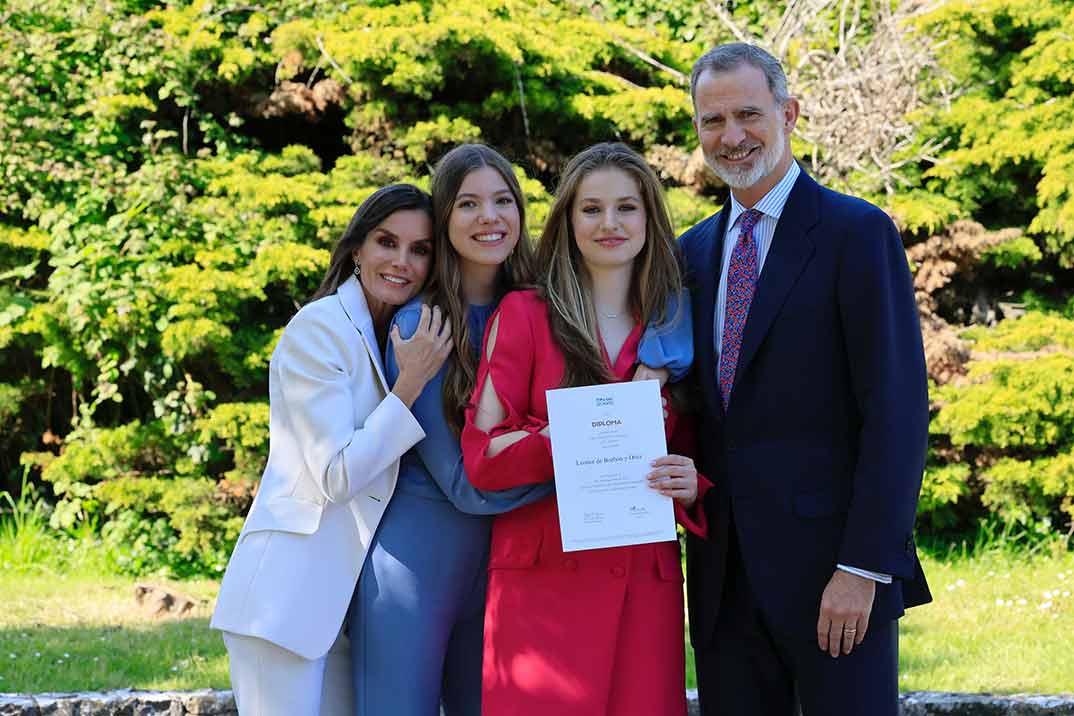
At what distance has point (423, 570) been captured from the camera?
3.39m

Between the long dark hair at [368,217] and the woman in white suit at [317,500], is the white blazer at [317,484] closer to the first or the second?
the woman in white suit at [317,500]

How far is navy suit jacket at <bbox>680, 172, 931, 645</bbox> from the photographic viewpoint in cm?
296

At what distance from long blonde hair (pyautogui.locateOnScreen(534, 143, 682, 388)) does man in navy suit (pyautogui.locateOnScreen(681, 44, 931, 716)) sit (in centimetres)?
13

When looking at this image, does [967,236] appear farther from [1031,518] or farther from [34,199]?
[34,199]

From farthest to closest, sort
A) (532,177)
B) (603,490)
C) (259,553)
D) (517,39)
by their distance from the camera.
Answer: (532,177), (517,39), (259,553), (603,490)

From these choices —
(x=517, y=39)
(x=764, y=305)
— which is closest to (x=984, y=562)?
(x=517, y=39)

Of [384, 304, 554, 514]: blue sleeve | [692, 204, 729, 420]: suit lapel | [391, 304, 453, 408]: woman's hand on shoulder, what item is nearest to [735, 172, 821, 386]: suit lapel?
[692, 204, 729, 420]: suit lapel

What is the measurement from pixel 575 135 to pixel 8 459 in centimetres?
517

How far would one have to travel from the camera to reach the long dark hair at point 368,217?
11.9ft

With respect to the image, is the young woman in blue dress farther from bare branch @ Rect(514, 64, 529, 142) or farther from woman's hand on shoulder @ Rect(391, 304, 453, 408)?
bare branch @ Rect(514, 64, 529, 142)

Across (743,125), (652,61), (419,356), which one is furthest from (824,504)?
(652,61)

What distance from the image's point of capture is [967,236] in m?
8.36

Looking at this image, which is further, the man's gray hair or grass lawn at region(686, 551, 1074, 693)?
grass lawn at region(686, 551, 1074, 693)

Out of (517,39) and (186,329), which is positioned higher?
(517,39)
